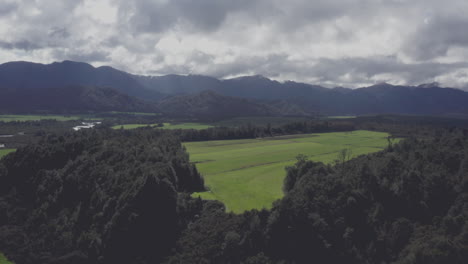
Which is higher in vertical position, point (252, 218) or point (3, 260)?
point (252, 218)

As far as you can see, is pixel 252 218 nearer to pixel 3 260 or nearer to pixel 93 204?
pixel 93 204

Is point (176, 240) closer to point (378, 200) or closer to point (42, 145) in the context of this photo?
point (378, 200)

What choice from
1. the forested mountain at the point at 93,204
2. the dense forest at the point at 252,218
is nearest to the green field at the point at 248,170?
the dense forest at the point at 252,218

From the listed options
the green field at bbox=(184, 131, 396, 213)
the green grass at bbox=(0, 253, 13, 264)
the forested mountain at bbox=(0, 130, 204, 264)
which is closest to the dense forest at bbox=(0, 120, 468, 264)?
the forested mountain at bbox=(0, 130, 204, 264)

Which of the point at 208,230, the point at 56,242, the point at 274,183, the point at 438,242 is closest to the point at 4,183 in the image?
the point at 56,242

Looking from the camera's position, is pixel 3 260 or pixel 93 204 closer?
pixel 3 260

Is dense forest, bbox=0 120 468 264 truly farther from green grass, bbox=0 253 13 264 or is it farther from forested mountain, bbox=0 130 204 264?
green grass, bbox=0 253 13 264

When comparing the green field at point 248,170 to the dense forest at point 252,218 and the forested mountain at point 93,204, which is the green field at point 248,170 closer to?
the dense forest at point 252,218

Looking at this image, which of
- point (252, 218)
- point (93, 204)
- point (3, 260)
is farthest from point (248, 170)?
point (3, 260)
